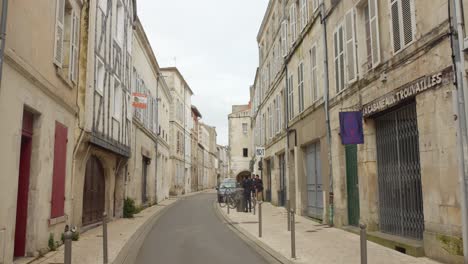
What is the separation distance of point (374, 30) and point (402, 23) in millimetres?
1281

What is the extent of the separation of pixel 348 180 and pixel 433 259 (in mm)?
4607

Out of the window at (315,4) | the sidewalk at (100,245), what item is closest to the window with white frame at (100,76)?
the sidewalk at (100,245)

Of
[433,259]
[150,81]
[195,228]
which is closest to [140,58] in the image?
[150,81]

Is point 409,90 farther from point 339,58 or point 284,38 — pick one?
point 284,38

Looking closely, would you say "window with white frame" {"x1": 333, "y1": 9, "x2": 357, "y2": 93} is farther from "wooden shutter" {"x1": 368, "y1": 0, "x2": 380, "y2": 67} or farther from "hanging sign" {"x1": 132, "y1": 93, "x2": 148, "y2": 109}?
"hanging sign" {"x1": 132, "y1": 93, "x2": 148, "y2": 109}

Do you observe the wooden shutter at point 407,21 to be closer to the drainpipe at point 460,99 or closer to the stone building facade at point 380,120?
the stone building facade at point 380,120

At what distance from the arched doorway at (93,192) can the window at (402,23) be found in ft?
28.9

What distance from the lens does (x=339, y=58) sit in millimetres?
11945

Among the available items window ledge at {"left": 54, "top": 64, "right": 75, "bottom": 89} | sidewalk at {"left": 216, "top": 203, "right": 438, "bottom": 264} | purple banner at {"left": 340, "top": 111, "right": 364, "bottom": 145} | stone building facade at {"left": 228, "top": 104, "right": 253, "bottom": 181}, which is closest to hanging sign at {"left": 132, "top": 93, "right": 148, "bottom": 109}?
sidewalk at {"left": 216, "top": 203, "right": 438, "bottom": 264}

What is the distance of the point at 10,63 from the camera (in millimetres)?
6664

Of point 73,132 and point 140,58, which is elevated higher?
point 140,58

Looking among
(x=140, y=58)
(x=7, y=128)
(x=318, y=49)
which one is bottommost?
(x=7, y=128)

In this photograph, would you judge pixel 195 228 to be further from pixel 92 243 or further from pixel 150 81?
pixel 150 81

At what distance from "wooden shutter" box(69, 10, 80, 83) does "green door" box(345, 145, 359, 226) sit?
714cm
